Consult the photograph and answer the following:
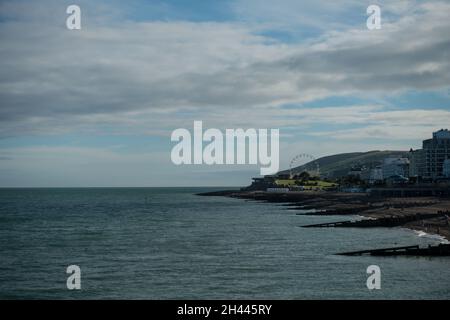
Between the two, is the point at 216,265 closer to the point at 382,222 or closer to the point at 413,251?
the point at 413,251

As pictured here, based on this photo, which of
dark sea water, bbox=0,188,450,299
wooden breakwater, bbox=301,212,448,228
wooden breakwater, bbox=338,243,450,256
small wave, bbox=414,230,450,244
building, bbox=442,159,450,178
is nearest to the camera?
dark sea water, bbox=0,188,450,299

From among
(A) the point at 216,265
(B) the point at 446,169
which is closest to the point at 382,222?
(A) the point at 216,265

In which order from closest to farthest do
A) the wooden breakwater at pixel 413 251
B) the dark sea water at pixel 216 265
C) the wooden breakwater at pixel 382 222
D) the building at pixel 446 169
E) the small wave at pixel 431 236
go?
the dark sea water at pixel 216 265 → the wooden breakwater at pixel 413 251 → the small wave at pixel 431 236 → the wooden breakwater at pixel 382 222 → the building at pixel 446 169

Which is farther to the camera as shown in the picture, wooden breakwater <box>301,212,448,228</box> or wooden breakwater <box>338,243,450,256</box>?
wooden breakwater <box>301,212,448,228</box>

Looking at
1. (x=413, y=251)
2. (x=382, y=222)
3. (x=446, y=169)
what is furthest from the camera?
(x=446, y=169)

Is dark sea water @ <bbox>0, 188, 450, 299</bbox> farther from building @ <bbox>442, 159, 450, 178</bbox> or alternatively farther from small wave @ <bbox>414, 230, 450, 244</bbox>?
building @ <bbox>442, 159, 450, 178</bbox>

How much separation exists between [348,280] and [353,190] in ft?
488

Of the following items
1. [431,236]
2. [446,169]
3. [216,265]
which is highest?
[446,169]

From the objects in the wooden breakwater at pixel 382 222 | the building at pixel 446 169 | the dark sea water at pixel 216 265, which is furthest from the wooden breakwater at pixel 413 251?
the building at pixel 446 169

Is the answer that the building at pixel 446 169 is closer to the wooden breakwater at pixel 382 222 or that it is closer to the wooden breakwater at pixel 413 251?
the wooden breakwater at pixel 382 222

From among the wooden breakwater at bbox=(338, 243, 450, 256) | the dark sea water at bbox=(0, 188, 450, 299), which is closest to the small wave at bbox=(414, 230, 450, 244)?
the dark sea water at bbox=(0, 188, 450, 299)

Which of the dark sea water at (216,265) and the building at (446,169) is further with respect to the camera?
the building at (446,169)
